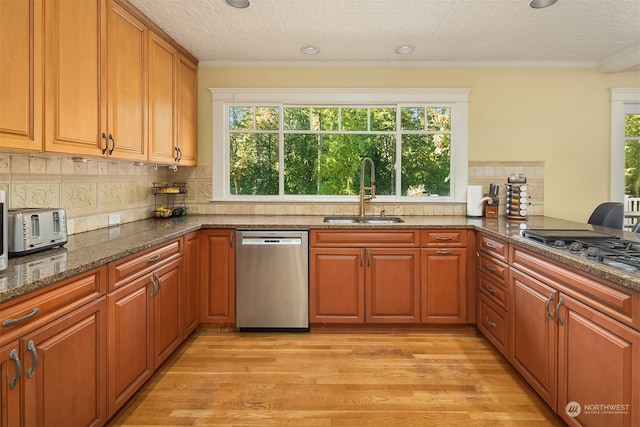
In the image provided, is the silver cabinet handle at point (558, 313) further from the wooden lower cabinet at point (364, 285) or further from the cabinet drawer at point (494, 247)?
the wooden lower cabinet at point (364, 285)

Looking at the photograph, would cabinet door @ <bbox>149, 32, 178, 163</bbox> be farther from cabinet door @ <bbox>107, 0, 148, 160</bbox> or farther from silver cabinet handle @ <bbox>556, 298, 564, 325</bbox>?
silver cabinet handle @ <bbox>556, 298, 564, 325</bbox>

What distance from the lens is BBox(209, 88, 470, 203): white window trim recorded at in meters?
3.88

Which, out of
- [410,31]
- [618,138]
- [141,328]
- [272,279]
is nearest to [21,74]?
[141,328]

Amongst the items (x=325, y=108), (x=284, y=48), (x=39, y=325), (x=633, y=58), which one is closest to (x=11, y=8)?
(x=39, y=325)

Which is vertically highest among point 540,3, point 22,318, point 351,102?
point 540,3

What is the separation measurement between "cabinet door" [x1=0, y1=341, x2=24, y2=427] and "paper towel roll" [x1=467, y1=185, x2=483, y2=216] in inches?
139

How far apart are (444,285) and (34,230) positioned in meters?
2.80

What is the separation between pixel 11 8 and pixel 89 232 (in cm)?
147

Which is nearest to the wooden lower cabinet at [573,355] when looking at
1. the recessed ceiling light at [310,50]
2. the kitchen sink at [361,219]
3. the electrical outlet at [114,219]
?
the kitchen sink at [361,219]

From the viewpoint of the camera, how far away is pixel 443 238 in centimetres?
326

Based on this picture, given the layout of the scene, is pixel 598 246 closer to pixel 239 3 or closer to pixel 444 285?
pixel 444 285

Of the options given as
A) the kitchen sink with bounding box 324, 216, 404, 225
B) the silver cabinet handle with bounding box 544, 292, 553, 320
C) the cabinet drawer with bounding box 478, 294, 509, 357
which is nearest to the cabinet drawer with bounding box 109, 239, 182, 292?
the kitchen sink with bounding box 324, 216, 404, 225

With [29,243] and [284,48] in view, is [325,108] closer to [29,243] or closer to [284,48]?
[284,48]

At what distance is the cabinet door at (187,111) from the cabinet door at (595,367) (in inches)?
122
